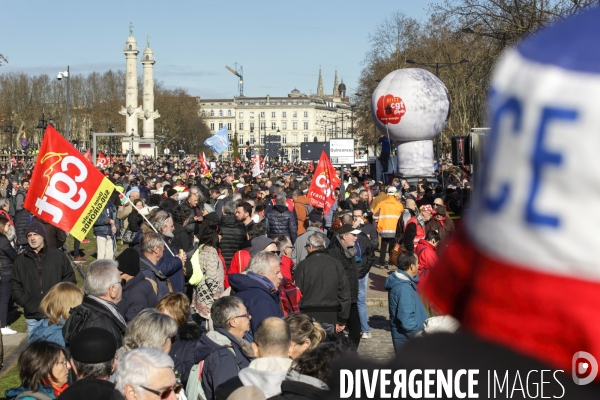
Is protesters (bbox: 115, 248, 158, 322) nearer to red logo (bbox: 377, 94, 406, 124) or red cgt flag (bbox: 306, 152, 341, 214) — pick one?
red cgt flag (bbox: 306, 152, 341, 214)

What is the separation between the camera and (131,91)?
350 ft

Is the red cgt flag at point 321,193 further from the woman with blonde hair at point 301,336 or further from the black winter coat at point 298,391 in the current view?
the black winter coat at point 298,391

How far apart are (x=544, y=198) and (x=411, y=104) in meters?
29.7

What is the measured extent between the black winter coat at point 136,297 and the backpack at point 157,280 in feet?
0.49

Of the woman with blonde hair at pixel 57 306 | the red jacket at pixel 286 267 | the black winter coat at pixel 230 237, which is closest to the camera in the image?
the woman with blonde hair at pixel 57 306

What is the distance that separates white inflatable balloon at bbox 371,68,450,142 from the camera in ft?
99.1

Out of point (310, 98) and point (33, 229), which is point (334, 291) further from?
point (310, 98)

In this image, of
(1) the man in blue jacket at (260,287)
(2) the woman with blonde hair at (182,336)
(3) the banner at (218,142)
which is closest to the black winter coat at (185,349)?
(2) the woman with blonde hair at (182,336)

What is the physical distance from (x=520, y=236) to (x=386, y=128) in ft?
100

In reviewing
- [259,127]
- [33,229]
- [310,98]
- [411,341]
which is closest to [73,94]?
[259,127]

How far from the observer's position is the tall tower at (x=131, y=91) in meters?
106

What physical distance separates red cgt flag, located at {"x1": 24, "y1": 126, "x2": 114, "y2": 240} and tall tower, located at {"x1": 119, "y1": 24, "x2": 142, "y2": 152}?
316ft

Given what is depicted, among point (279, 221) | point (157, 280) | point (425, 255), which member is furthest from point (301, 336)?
point (279, 221)

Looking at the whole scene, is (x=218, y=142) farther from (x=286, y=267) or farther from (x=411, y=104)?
(x=286, y=267)
